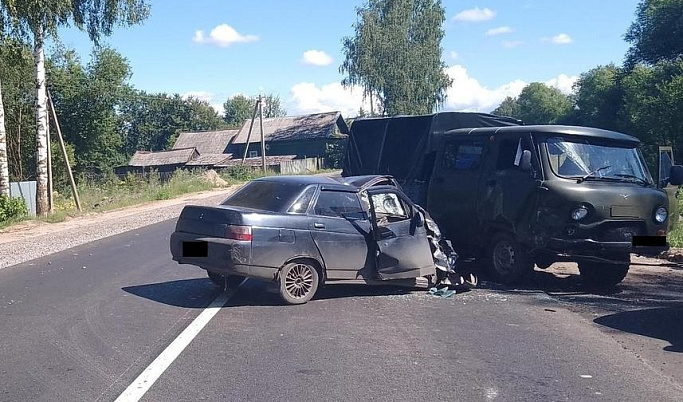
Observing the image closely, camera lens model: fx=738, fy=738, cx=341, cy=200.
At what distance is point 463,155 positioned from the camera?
11156 millimetres

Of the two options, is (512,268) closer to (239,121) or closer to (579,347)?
(579,347)

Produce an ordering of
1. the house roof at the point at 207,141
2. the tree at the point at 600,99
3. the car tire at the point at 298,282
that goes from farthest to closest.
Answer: the house roof at the point at 207,141, the tree at the point at 600,99, the car tire at the point at 298,282

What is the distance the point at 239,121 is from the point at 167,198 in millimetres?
94984

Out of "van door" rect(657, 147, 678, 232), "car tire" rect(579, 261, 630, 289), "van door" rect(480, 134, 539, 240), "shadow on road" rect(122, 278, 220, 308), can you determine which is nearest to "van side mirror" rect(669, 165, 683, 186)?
"van door" rect(657, 147, 678, 232)

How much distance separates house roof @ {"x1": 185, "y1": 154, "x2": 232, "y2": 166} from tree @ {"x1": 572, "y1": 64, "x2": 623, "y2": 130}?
34.1 metres

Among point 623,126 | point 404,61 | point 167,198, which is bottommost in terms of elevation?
point 167,198

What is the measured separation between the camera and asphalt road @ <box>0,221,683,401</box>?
18.3ft

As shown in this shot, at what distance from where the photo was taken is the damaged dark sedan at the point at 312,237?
8453 millimetres

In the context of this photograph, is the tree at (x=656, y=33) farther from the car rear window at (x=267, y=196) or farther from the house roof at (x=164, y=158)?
the car rear window at (x=267, y=196)


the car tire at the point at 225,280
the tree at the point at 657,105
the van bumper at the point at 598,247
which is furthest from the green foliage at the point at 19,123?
the tree at the point at 657,105

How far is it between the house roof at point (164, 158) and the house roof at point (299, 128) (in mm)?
6731

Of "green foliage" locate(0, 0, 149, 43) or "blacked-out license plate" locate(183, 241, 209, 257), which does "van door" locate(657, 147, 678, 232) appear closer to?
"blacked-out license plate" locate(183, 241, 209, 257)

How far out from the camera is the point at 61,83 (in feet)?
161

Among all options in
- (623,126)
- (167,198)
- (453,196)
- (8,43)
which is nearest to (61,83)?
(167,198)
